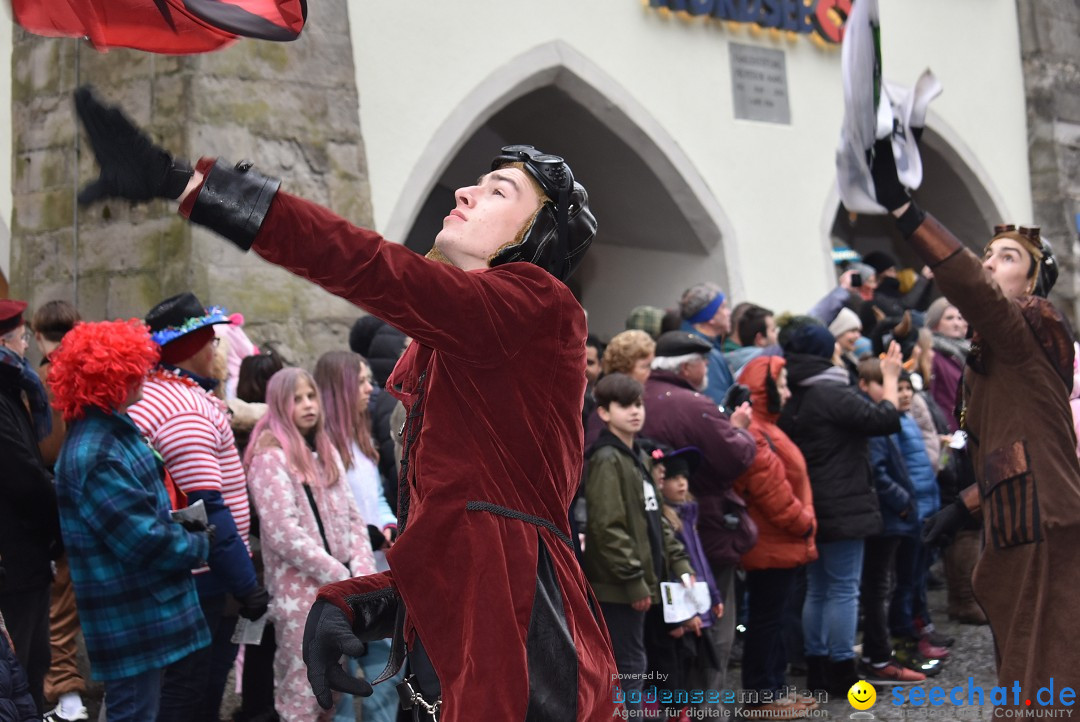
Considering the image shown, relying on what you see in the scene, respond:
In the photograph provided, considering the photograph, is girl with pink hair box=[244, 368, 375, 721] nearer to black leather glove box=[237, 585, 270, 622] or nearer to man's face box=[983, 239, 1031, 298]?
black leather glove box=[237, 585, 270, 622]

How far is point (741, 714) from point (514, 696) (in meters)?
3.55

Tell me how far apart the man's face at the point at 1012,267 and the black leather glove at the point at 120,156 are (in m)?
3.07

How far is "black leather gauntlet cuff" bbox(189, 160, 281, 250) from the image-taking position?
2.18 m

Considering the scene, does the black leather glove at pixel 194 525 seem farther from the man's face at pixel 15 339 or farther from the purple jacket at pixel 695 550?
the purple jacket at pixel 695 550

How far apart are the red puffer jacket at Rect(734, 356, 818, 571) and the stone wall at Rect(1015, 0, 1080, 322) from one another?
6816 mm

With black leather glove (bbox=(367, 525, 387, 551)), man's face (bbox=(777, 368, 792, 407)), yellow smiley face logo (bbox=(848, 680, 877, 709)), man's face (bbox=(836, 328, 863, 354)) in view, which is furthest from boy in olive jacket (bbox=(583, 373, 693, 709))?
man's face (bbox=(836, 328, 863, 354))

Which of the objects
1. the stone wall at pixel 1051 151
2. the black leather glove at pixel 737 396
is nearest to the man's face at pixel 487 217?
the black leather glove at pixel 737 396

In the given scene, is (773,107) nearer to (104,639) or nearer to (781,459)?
(781,459)

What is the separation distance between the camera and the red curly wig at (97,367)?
4.11 metres

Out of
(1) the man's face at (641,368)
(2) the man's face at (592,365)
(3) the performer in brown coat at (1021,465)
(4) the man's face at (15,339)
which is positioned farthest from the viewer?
(2) the man's face at (592,365)

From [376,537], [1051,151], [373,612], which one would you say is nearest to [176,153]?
[376,537]

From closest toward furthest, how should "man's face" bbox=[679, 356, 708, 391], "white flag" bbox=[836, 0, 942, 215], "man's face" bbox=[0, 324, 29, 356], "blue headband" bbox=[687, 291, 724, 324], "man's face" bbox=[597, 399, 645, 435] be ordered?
1. "white flag" bbox=[836, 0, 942, 215]
2. "man's face" bbox=[0, 324, 29, 356]
3. "man's face" bbox=[597, 399, 645, 435]
4. "man's face" bbox=[679, 356, 708, 391]
5. "blue headband" bbox=[687, 291, 724, 324]

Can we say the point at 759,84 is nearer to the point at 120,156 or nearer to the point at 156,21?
the point at 156,21

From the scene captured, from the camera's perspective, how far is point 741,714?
18.8 ft
